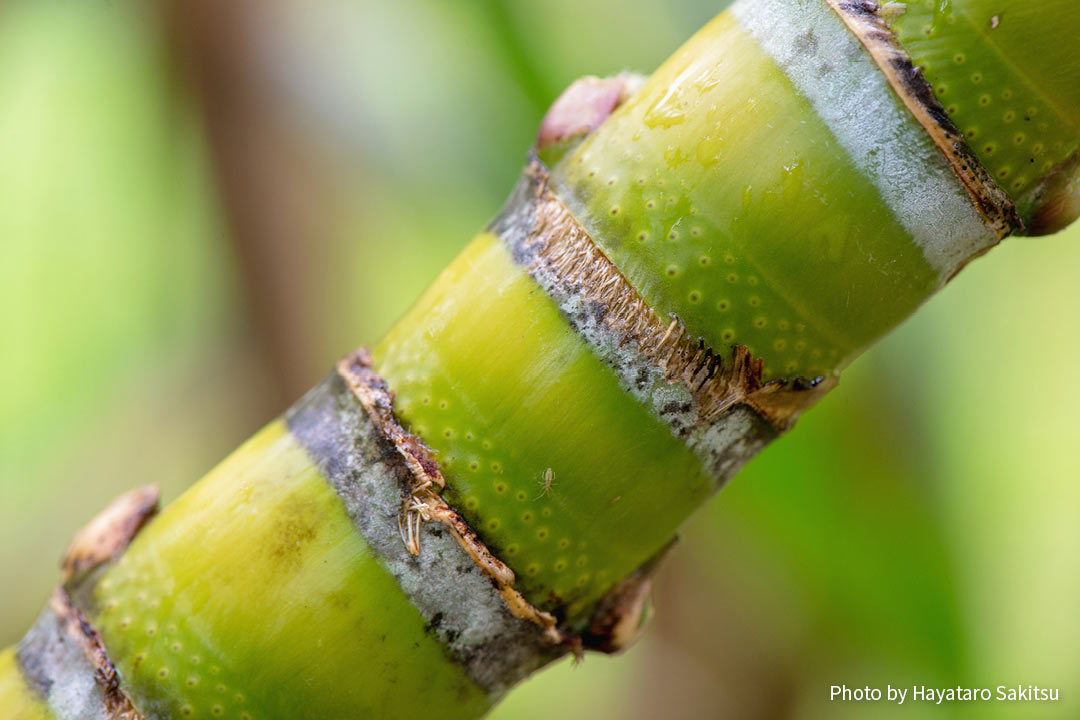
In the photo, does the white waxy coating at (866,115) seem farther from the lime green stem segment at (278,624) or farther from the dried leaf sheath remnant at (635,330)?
the lime green stem segment at (278,624)

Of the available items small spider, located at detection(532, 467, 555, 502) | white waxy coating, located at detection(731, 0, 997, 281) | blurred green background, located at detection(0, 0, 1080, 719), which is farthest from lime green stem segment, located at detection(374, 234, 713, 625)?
blurred green background, located at detection(0, 0, 1080, 719)

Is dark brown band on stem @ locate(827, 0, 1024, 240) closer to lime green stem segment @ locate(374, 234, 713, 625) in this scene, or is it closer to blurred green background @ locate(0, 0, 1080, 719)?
lime green stem segment @ locate(374, 234, 713, 625)

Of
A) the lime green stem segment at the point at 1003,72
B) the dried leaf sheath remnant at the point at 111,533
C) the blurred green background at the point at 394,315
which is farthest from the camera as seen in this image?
the blurred green background at the point at 394,315

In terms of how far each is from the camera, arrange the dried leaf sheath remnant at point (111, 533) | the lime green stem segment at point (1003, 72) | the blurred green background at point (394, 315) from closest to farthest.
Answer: the lime green stem segment at point (1003, 72) → the dried leaf sheath remnant at point (111, 533) → the blurred green background at point (394, 315)

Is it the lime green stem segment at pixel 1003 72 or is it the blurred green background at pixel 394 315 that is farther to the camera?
the blurred green background at pixel 394 315

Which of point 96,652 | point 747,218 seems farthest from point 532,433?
point 96,652

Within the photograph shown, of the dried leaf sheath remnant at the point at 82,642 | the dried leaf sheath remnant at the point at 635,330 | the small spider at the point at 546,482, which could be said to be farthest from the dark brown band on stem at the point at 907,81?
the dried leaf sheath remnant at the point at 82,642

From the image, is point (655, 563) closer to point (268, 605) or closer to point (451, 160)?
point (268, 605)
